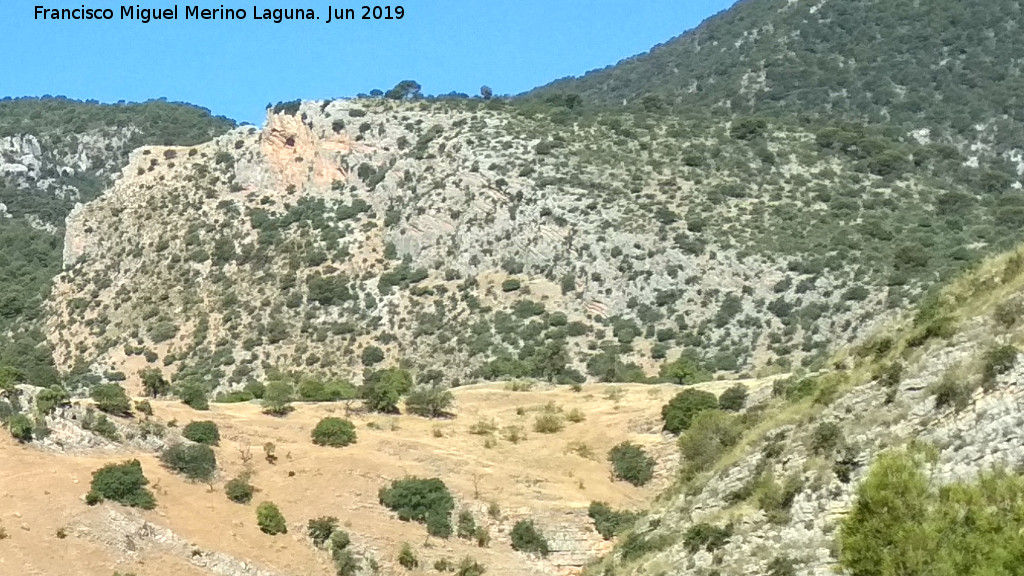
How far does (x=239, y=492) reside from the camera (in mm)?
35656

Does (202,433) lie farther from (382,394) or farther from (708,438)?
(708,438)

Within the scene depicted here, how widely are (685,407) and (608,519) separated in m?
5.95

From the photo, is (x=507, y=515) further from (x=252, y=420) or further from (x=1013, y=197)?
(x=1013, y=197)

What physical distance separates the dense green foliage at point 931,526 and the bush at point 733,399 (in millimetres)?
23633

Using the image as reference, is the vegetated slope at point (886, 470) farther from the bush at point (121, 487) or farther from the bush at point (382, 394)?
the bush at point (382, 394)

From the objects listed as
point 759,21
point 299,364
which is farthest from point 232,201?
point 759,21

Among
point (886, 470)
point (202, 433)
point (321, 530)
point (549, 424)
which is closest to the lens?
point (886, 470)

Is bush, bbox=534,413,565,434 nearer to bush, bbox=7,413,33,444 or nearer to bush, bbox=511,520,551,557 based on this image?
bush, bbox=511,520,551,557

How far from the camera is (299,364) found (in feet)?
228

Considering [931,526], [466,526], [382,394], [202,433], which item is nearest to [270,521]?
[202,433]

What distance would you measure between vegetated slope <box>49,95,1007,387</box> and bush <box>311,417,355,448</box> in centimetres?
1967

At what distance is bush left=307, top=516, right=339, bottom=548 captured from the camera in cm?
3469

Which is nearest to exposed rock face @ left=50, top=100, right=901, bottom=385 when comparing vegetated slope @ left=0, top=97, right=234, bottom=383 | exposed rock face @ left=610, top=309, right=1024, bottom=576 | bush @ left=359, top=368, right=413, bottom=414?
vegetated slope @ left=0, top=97, right=234, bottom=383

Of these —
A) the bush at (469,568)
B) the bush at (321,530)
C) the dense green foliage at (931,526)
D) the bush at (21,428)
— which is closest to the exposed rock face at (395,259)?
the bush at (469,568)
